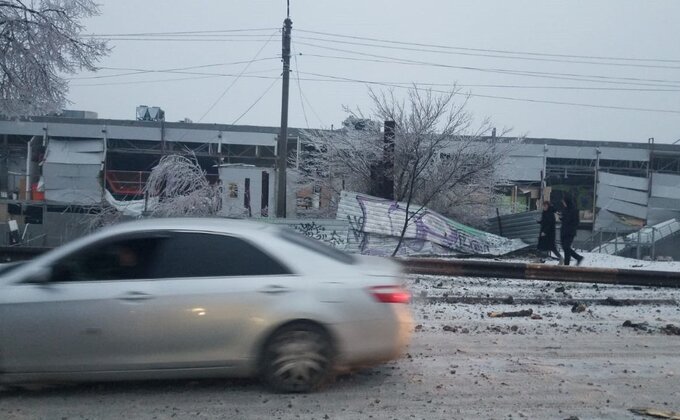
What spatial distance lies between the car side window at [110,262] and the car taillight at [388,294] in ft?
6.16

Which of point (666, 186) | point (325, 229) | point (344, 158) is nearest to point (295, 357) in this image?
point (325, 229)

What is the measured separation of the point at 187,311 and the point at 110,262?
2.60 feet

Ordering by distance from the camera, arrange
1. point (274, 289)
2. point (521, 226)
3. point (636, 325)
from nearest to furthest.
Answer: point (274, 289) < point (636, 325) < point (521, 226)

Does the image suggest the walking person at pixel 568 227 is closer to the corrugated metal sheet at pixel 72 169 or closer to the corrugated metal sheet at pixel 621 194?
the corrugated metal sheet at pixel 621 194

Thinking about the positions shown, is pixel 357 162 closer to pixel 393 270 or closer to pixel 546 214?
pixel 546 214

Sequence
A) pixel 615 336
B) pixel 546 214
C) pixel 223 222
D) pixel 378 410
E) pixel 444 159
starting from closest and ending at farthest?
pixel 378 410
pixel 223 222
pixel 615 336
pixel 546 214
pixel 444 159

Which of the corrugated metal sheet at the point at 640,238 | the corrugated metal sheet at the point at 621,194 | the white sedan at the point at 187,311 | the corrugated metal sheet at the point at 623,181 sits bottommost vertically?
the corrugated metal sheet at the point at 640,238

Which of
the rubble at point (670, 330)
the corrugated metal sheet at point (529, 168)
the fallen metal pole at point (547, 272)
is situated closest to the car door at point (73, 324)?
the rubble at point (670, 330)

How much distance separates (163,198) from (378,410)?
21.5 meters

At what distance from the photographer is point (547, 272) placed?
1193 centimetres

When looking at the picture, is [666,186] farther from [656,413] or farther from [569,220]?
[656,413]

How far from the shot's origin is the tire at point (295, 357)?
564 centimetres

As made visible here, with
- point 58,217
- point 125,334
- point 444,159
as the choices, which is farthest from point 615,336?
point 58,217

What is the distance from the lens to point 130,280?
5605mm
